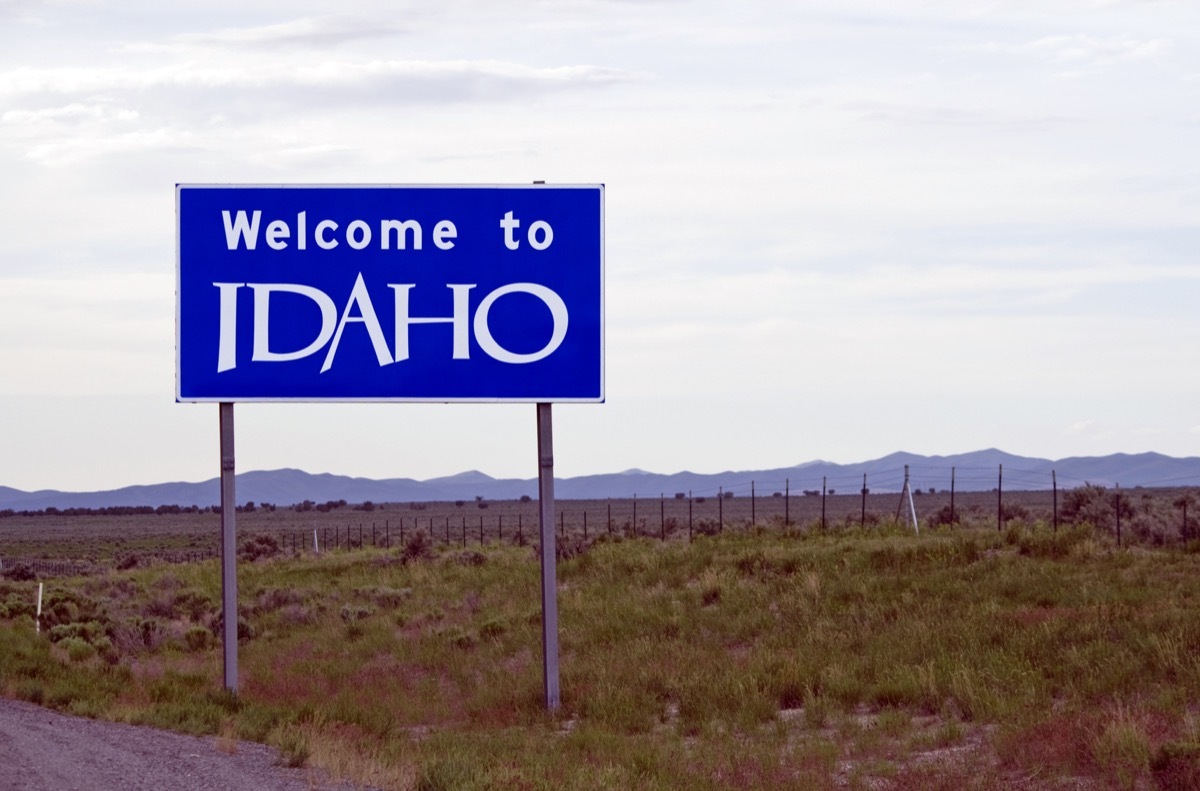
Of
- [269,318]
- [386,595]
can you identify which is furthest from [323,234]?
[386,595]

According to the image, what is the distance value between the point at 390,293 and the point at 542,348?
190cm

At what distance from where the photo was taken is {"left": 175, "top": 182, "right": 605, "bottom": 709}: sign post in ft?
55.3

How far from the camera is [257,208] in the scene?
17.0 metres

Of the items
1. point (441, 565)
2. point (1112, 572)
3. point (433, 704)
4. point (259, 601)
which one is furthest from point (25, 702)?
point (441, 565)

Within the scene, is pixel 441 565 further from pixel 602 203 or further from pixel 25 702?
pixel 25 702

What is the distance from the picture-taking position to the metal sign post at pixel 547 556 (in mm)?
16938

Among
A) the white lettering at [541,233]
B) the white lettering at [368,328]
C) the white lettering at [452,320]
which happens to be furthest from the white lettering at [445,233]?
the white lettering at [368,328]

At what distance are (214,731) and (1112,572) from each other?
14020 millimetres

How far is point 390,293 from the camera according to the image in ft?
55.9

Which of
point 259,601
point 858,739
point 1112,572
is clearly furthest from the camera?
point 259,601

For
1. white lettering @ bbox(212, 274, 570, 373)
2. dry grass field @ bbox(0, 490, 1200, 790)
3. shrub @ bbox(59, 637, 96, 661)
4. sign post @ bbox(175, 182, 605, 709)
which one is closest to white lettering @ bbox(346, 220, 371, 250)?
sign post @ bbox(175, 182, 605, 709)

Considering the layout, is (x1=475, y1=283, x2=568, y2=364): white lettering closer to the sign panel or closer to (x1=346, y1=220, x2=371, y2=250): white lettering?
the sign panel

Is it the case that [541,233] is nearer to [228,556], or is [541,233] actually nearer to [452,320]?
[452,320]

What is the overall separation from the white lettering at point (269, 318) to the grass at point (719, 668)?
387 cm
